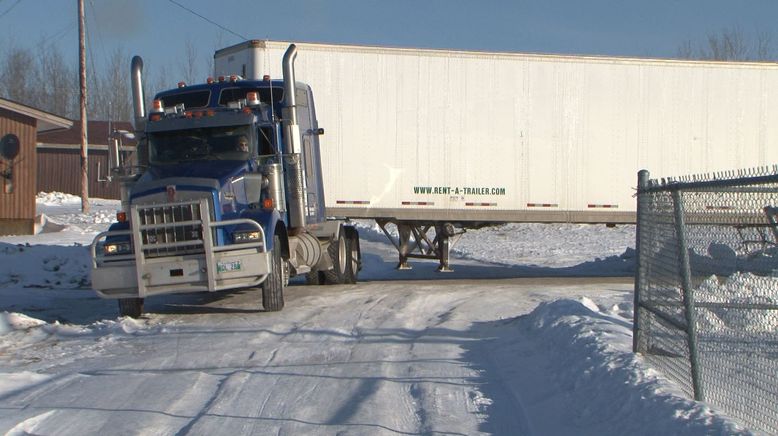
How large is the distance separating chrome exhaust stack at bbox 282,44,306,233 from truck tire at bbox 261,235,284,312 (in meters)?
1.12

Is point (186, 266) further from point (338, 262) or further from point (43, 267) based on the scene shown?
point (43, 267)

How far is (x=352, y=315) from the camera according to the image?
12.1 metres

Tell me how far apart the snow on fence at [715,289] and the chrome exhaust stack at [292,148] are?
6.47m

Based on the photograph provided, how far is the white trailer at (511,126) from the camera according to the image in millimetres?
17594

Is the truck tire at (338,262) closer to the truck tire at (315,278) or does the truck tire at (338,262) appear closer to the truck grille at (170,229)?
the truck tire at (315,278)

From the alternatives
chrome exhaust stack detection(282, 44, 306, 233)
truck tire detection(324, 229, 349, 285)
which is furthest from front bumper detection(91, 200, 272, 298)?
truck tire detection(324, 229, 349, 285)

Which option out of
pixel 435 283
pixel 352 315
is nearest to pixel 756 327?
pixel 352 315

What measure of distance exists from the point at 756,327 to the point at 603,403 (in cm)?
122

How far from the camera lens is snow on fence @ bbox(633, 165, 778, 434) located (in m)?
5.50

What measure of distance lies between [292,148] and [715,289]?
750cm

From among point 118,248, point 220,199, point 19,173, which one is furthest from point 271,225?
point 19,173

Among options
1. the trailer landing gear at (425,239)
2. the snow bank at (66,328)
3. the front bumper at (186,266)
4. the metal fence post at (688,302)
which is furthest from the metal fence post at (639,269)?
the trailer landing gear at (425,239)

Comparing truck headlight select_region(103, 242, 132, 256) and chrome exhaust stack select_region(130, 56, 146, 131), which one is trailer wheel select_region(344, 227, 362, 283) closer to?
chrome exhaust stack select_region(130, 56, 146, 131)

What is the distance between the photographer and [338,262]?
645 inches
